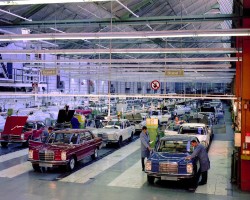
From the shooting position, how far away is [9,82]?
2906 centimetres

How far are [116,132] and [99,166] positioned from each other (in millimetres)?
5031

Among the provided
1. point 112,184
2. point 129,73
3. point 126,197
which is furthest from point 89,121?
point 126,197

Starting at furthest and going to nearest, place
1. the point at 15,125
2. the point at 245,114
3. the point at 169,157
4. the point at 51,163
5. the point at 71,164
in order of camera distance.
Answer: the point at 15,125, the point at 71,164, the point at 51,163, the point at 169,157, the point at 245,114

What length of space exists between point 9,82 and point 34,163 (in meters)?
17.7

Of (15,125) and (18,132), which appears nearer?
(18,132)

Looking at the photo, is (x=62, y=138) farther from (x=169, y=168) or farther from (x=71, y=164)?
(x=169, y=168)

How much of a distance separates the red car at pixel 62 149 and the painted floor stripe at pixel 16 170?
556mm

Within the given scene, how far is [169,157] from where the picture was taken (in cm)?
1112

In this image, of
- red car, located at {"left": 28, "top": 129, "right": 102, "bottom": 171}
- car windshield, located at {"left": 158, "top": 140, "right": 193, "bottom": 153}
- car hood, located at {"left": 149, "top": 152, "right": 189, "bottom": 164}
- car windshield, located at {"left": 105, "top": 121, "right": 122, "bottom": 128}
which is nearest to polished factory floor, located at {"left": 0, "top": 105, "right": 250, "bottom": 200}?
red car, located at {"left": 28, "top": 129, "right": 102, "bottom": 171}

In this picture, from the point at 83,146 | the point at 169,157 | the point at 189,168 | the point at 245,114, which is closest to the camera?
the point at 189,168

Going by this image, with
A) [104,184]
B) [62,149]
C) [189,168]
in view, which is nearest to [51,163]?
[62,149]

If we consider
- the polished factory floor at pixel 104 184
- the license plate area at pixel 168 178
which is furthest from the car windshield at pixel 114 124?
the license plate area at pixel 168 178

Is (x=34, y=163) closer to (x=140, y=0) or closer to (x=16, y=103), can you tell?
(x=140, y=0)

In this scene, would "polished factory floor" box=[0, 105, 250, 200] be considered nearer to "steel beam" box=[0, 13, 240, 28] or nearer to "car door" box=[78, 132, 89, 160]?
"car door" box=[78, 132, 89, 160]
